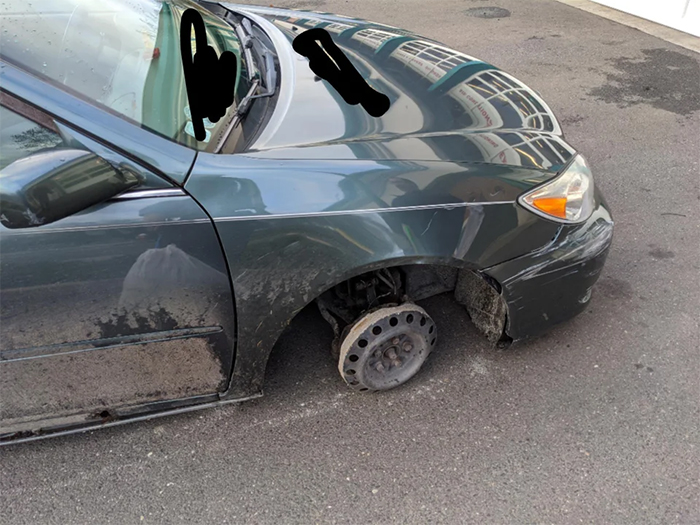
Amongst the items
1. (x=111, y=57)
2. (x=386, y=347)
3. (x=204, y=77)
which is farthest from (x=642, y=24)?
(x=111, y=57)

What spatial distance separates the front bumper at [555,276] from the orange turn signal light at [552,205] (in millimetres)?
58

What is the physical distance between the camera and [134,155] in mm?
1584

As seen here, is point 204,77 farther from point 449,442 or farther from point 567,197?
point 449,442

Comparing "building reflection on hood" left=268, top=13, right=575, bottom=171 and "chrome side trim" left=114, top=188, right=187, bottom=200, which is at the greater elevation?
"building reflection on hood" left=268, top=13, right=575, bottom=171

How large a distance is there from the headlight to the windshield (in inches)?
45.5

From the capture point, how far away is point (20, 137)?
1539 mm

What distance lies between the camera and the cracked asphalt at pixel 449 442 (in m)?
1.92

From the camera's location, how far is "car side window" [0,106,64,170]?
4.98 feet

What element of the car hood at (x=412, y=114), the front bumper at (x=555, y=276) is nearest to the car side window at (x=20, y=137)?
the car hood at (x=412, y=114)

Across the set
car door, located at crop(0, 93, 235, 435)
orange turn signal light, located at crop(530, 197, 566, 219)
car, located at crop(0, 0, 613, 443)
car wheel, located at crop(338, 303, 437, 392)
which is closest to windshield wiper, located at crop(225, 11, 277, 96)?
car, located at crop(0, 0, 613, 443)

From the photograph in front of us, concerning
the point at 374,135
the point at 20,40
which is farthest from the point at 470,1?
the point at 20,40

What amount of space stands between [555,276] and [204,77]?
1.54 metres

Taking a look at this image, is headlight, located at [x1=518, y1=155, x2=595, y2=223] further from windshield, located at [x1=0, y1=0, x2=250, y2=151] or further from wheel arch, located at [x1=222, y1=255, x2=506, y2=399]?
windshield, located at [x1=0, y1=0, x2=250, y2=151]

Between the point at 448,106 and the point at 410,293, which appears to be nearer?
the point at 448,106
